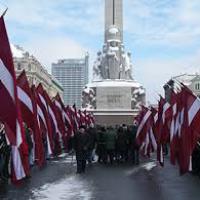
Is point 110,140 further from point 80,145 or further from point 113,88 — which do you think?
point 113,88

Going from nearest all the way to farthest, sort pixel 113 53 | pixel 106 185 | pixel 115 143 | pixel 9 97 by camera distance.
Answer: pixel 9 97, pixel 106 185, pixel 115 143, pixel 113 53

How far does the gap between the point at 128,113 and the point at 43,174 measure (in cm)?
3872

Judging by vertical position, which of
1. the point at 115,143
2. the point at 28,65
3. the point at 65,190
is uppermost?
the point at 28,65

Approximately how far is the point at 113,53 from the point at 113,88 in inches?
146

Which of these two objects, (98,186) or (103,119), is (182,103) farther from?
(103,119)

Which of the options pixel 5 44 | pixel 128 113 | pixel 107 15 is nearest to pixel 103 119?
pixel 128 113

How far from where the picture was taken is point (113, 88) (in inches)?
2259

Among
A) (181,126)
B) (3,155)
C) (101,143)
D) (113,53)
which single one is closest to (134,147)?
(101,143)

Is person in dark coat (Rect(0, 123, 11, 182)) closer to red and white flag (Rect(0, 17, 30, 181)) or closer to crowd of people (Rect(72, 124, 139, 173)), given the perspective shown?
red and white flag (Rect(0, 17, 30, 181))

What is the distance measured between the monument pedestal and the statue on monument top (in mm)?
1547

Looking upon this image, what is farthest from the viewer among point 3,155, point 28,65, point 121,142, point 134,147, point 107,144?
point 28,65

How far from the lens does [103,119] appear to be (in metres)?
55.7

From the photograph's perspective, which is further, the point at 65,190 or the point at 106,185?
the point at 106,185

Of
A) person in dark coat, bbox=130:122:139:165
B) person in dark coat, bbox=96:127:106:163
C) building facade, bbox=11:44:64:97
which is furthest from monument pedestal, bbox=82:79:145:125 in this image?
building facade, bbox=11:44:64:97
